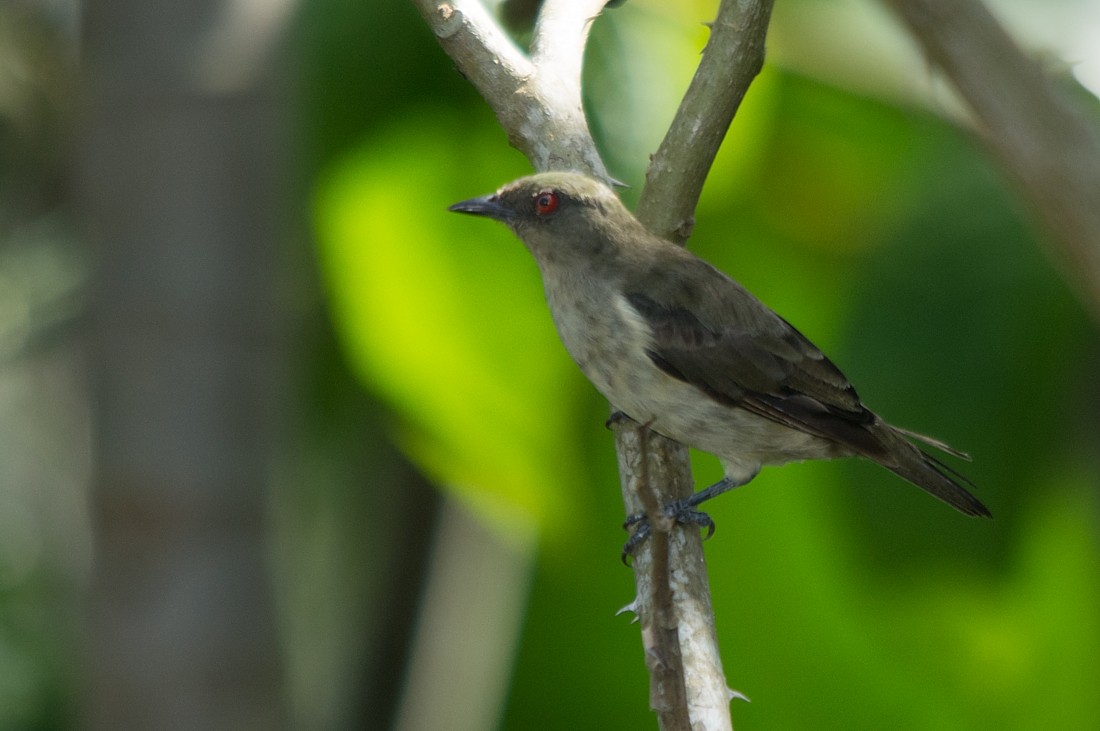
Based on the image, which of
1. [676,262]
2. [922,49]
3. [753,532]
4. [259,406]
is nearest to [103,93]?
[259,406]

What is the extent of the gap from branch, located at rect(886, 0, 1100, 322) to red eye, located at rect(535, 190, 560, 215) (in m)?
1.71

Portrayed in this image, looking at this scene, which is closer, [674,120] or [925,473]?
[674,120]

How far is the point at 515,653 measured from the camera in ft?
16.0

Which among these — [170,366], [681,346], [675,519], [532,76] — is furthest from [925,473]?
[170,366]

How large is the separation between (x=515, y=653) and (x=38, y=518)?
3.14m

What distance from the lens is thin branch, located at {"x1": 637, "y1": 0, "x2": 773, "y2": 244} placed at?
8.92ft

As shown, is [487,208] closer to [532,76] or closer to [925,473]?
[532,76]

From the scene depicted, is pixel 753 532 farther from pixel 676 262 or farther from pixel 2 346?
pixel 2 346

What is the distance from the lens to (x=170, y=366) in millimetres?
3127

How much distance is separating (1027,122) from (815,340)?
3.43 metres

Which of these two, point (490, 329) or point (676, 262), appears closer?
point (676, 262)

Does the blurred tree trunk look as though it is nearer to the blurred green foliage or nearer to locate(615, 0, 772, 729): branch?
the blurred green foliage

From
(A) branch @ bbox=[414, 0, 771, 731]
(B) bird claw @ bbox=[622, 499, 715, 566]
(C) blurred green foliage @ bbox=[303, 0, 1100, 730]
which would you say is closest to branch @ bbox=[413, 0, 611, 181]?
(A) branch @ bbox=[414, 0, 771, 731]

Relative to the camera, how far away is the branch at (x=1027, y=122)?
104 centimetres
